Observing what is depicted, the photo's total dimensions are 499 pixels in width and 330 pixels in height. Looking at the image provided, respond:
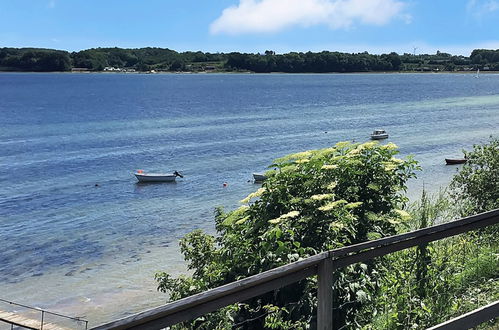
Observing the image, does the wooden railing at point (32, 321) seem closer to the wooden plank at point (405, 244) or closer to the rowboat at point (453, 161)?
the wooden plank at point (405, 244)

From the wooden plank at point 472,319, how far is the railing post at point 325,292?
91cm

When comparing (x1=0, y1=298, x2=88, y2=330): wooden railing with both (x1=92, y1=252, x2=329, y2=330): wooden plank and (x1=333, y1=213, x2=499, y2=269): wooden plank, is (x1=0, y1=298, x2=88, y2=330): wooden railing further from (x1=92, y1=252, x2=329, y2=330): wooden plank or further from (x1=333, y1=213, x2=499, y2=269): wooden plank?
(x1=92, y1=252, x2=329, y2=330): wooden plank

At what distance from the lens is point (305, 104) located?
112812 millimetres

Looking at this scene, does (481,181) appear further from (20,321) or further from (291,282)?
(20,321)

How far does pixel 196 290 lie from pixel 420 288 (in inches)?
130

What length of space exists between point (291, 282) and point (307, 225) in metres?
3.34

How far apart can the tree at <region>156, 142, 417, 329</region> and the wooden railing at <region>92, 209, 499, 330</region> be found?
1.71 meters

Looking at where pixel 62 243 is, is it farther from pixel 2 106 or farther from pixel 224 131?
pixel 2 106

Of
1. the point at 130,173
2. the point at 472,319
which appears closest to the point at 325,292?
the point at 472,319

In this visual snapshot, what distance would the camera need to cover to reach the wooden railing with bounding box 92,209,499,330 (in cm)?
279

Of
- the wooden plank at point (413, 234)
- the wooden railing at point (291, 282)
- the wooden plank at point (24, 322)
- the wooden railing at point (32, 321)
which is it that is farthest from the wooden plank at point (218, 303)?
the wooden plank at point (24, 322)

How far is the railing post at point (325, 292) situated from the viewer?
3.47m

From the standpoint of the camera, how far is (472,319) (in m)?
4.25

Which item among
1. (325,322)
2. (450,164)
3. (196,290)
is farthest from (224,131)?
(325,322)
